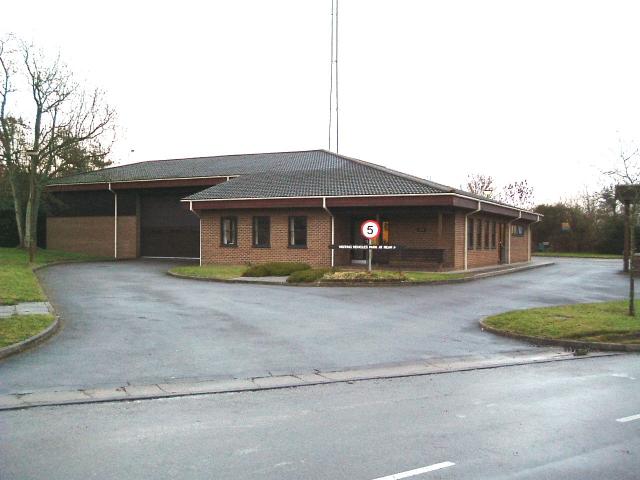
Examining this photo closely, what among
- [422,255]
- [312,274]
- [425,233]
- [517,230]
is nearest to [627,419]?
[312,274]

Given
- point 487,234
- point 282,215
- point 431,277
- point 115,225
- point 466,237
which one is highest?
point 282,215

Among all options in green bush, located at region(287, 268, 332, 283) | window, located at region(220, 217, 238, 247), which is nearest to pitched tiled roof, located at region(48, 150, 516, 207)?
window, located at region(220, 217, 238, 247)

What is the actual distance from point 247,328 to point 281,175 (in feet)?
72.1

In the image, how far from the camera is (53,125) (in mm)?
37781

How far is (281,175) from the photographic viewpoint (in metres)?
34.4

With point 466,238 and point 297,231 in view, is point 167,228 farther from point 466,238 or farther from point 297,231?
point 466,238

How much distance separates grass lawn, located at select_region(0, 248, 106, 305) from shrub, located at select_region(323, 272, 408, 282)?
29.9 feet

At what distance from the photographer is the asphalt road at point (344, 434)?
5.23 m

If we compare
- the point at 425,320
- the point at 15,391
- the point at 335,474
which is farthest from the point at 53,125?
the point at 335,474

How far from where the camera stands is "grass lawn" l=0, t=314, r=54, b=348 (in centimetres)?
1061

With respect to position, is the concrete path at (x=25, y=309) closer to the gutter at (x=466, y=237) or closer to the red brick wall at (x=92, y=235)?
the gutter at (x=466, y=237)

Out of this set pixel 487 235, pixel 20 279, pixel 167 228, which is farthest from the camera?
pixel 167 228

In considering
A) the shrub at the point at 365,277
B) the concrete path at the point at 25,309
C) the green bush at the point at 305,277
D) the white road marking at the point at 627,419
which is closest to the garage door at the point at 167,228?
the green bush at the point at 305,277

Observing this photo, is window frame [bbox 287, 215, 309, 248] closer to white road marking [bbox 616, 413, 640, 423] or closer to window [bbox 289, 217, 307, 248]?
window [bbox 289, 217, 307, 248]
